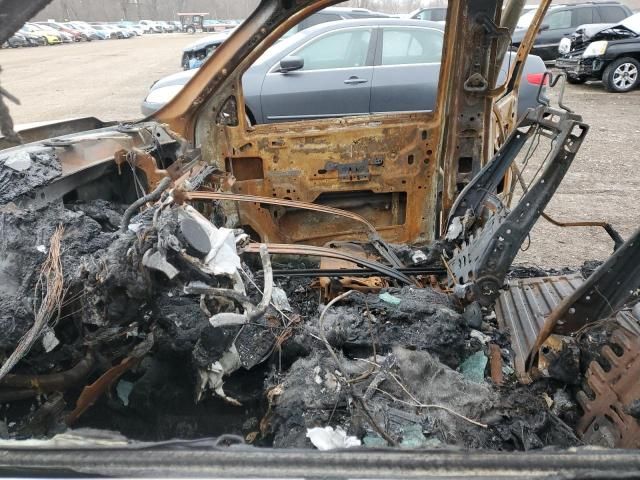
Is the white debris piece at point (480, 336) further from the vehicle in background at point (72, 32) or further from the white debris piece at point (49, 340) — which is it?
the vehicle in background at point (72, 32)

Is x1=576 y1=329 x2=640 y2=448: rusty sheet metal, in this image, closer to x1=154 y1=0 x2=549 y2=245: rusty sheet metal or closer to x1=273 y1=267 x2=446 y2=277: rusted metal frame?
x1=273 y1=267 x2=446 y2=277: rusted metal frame

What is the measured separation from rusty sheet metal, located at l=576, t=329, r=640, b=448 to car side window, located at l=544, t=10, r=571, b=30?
14.7 meters

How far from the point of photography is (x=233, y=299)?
167 cm

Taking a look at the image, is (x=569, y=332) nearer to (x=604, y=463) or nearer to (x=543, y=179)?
(x=543, y=179)

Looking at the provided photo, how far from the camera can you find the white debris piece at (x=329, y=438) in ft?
5.06

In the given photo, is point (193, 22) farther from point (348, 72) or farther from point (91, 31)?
point (348, 72)

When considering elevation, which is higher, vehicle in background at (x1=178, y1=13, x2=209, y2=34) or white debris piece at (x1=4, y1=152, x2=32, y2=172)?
white debris piece at (x1=4, y1=152, x2=32, y2=172)

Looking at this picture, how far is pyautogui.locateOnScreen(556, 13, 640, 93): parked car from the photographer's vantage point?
1089 cm

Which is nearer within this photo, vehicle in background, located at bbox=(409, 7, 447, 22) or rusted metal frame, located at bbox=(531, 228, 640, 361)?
rusted metal frame, located at bbox=(531, 228, 640, 361)

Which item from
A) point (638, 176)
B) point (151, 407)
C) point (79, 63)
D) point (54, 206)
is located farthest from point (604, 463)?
point (79, 63)

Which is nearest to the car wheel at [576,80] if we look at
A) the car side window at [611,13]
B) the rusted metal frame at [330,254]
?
the car side window at [611,13]

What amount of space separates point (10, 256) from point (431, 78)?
518cm

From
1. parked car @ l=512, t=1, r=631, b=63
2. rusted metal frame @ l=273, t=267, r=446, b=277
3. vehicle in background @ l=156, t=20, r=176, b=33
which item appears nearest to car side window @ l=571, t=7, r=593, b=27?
parked car @ l=512, t=1, r=631, b=63

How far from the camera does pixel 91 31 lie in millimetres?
34844
